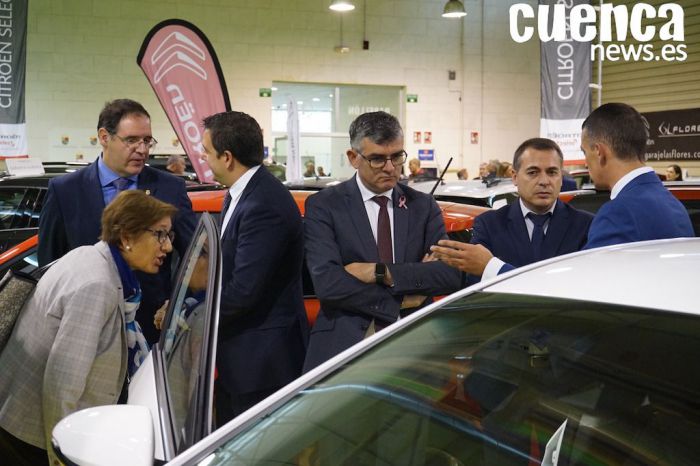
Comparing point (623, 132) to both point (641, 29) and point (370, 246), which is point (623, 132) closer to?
point (370, 246)

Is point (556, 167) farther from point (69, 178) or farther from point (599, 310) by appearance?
point (69, 178)

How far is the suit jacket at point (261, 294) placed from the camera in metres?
2.42

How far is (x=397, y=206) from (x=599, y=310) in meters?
1.43

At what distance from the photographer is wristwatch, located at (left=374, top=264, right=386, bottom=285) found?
262 cm

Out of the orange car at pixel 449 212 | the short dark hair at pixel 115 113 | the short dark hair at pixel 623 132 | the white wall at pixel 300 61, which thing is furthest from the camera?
the white wall at pixel 300 61

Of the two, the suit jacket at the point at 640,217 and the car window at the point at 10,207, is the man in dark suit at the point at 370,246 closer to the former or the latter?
the suit jacket at the point at 640,217

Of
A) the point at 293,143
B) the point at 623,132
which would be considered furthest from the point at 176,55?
the point at 623,132

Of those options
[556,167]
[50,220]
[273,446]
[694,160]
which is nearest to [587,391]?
[273,446]

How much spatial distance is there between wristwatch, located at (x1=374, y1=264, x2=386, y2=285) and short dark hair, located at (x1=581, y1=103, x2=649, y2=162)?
85cm

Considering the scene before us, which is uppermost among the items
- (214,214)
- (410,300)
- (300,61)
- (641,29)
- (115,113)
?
(641,29)

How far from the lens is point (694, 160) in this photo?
48.2 feet

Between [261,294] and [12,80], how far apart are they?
9.68 meters

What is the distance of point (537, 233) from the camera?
111 inches

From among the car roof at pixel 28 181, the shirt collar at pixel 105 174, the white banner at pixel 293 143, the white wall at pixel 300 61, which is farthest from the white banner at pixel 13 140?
the shirt collar at pixel 105 174
